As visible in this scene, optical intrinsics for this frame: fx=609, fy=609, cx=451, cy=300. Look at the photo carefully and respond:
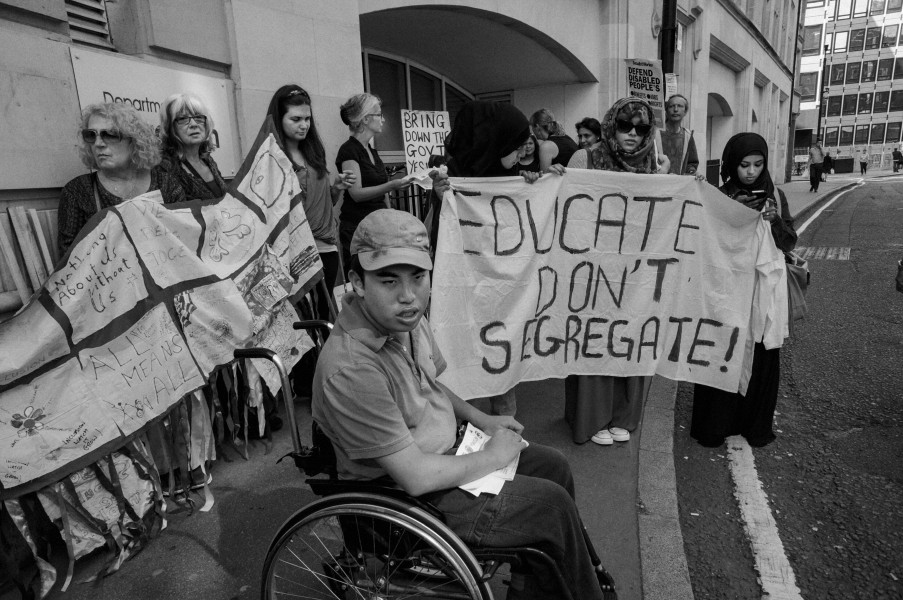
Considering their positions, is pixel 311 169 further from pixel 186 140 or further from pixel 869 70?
pixel 869 70

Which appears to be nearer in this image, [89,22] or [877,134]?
[89,22]

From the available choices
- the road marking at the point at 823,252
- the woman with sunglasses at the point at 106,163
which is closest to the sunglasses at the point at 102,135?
the woman with sunglasses at the point at 106,163

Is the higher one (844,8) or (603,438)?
(844,8)

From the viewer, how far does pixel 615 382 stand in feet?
12.0

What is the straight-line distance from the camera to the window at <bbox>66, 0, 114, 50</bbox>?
346 centimetres

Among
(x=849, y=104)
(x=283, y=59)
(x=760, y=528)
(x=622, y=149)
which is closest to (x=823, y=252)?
(x=622, y=149)

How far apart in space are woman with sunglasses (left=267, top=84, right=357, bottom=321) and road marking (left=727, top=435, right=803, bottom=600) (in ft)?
8.76

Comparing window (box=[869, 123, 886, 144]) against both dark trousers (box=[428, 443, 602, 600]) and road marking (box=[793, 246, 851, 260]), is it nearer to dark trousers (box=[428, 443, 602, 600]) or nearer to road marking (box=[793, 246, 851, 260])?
road marking (box=[793, 246, 851, 260])

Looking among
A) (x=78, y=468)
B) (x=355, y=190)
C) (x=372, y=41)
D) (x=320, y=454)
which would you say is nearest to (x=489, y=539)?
(x=320, y=454)

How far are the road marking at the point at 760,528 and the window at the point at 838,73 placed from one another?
278 feet

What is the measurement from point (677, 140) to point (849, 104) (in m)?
80.8

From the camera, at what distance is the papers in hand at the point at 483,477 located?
Answer: 1.83 meters

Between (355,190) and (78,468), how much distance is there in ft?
7.68

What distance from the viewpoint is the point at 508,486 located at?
185 centimetres
